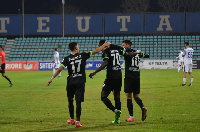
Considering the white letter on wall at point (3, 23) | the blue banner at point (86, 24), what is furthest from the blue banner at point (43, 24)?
the white letter on wall at point (3, 23)

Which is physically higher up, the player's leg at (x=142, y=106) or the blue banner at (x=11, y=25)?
the blue banner at (x=11, y=25)

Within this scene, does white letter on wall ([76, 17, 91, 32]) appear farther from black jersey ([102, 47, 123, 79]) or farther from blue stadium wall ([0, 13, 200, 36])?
black jersey ([102, 47, 123, 79])

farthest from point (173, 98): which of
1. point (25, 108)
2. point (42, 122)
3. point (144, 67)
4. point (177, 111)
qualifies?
point (144, 67)

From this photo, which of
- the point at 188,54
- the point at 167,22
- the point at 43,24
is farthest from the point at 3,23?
the point at 188,54

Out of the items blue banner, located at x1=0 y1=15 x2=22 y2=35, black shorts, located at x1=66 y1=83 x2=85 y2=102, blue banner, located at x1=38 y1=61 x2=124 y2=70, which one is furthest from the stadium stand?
black shorts, located at x1=66 y1=83 x2=85 y2=102

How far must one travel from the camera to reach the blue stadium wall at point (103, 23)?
61.4m

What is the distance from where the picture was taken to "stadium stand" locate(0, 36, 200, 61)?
191 ft

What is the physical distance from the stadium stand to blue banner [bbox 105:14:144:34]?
1.39m

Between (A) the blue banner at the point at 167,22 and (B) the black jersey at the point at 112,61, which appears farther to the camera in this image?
(A) the blue banner at the point at 167,22

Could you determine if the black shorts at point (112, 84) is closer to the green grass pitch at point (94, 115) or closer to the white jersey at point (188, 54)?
the green grass pitch at point (94, 115)

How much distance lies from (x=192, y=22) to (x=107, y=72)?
168 ft

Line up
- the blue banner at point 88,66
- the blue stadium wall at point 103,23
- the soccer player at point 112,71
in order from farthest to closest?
the blue stadium wall at point 103,23 → the blue banner at point 88,66 → the soccer player at point 112,71

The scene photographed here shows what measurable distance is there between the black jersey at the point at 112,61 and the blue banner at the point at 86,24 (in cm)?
4972

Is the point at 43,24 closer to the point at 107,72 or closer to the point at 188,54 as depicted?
the point at 188,54
